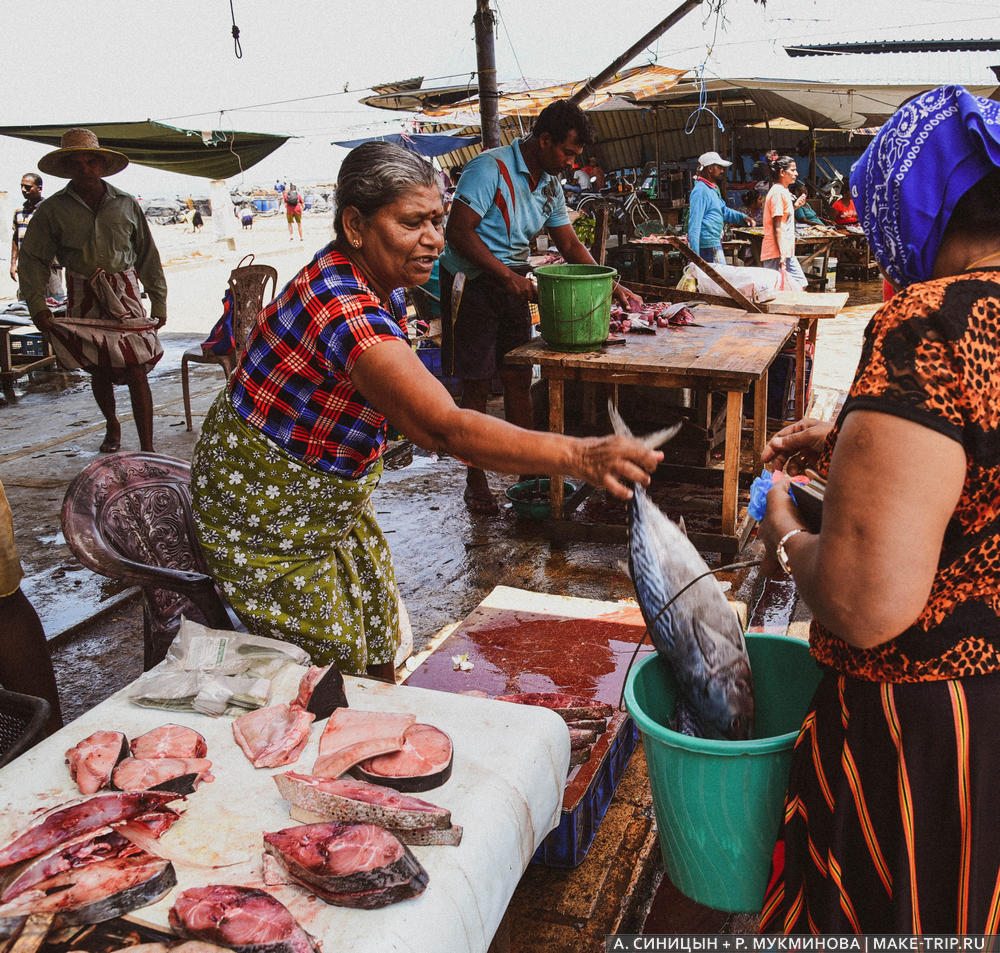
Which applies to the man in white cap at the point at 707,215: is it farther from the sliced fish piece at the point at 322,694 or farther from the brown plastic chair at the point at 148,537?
the sliced fish piece at the point at 322,694

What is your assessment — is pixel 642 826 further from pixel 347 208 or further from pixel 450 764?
pixel 347 208

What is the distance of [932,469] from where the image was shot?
3.66 ft

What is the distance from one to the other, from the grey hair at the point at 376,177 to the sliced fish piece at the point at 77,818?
1333 mm

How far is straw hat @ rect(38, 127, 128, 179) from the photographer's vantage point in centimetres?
560

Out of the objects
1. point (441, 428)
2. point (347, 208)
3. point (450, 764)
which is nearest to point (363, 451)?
point (441, 428)

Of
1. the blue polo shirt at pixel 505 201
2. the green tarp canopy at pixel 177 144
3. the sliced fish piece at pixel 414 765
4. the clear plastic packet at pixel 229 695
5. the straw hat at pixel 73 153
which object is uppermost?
the green tarp canopy at pixel 177 144

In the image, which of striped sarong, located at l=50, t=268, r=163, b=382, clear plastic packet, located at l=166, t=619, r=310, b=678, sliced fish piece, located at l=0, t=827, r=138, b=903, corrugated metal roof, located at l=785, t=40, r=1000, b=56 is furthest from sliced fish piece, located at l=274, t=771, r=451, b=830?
corrugated metal roof, located at l=785, t=40, r=1000, b=56

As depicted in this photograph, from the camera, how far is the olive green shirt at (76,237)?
5777mm

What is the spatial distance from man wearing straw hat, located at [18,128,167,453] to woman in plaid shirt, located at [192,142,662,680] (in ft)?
14.1

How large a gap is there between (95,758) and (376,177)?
4.46 ft

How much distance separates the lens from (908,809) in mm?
1312

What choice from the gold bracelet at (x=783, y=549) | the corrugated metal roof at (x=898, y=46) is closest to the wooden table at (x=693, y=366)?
the gold bracelet at (x=783, y=549)

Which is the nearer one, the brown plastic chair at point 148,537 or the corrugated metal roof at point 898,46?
the brown plastic chair at point 148,537

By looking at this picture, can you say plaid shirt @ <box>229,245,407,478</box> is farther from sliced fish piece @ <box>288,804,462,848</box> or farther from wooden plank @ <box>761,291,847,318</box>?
wooden plank @ <box>761,291,847,318</box>
